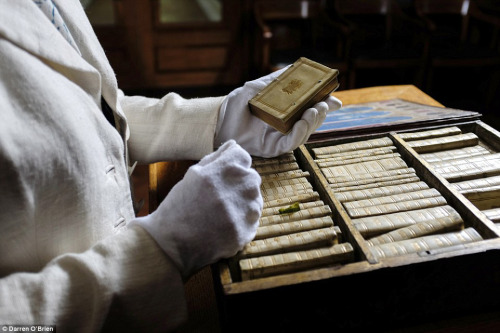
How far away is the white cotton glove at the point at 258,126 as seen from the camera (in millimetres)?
1199

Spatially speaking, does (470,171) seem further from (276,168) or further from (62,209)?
(62,209)

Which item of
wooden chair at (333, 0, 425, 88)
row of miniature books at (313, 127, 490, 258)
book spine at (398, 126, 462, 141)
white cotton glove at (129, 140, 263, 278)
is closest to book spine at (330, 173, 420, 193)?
row of miniature books at (313, 127, 490, 258)

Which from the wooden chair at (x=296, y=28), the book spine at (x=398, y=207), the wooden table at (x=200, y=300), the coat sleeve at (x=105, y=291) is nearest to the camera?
the coat sleeve at (x=105, y=291)

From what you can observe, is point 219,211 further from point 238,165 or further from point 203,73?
point 203,73

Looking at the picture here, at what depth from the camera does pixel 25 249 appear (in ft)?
2.53

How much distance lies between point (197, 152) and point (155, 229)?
501 mm

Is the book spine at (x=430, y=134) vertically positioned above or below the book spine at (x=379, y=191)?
above

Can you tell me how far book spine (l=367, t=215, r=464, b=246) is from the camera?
0.97 m

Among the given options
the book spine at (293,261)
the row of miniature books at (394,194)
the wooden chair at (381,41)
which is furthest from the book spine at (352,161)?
Answer: the wooden chair at (381,41)

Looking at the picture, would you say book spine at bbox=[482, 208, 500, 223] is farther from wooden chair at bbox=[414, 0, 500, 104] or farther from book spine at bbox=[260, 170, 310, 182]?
wooden chair at bbox=[414, 0, 500, 104]

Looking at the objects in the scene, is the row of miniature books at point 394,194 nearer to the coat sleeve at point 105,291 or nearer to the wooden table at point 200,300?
the wooden table at point 200,300

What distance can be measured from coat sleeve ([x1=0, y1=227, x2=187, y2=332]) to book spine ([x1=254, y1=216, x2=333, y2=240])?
229 mm

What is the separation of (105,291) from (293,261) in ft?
1.20

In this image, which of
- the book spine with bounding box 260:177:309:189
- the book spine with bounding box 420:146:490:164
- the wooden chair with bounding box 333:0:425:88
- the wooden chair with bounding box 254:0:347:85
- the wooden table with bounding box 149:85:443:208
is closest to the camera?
the book spine with bounding box 260:177:309:189
